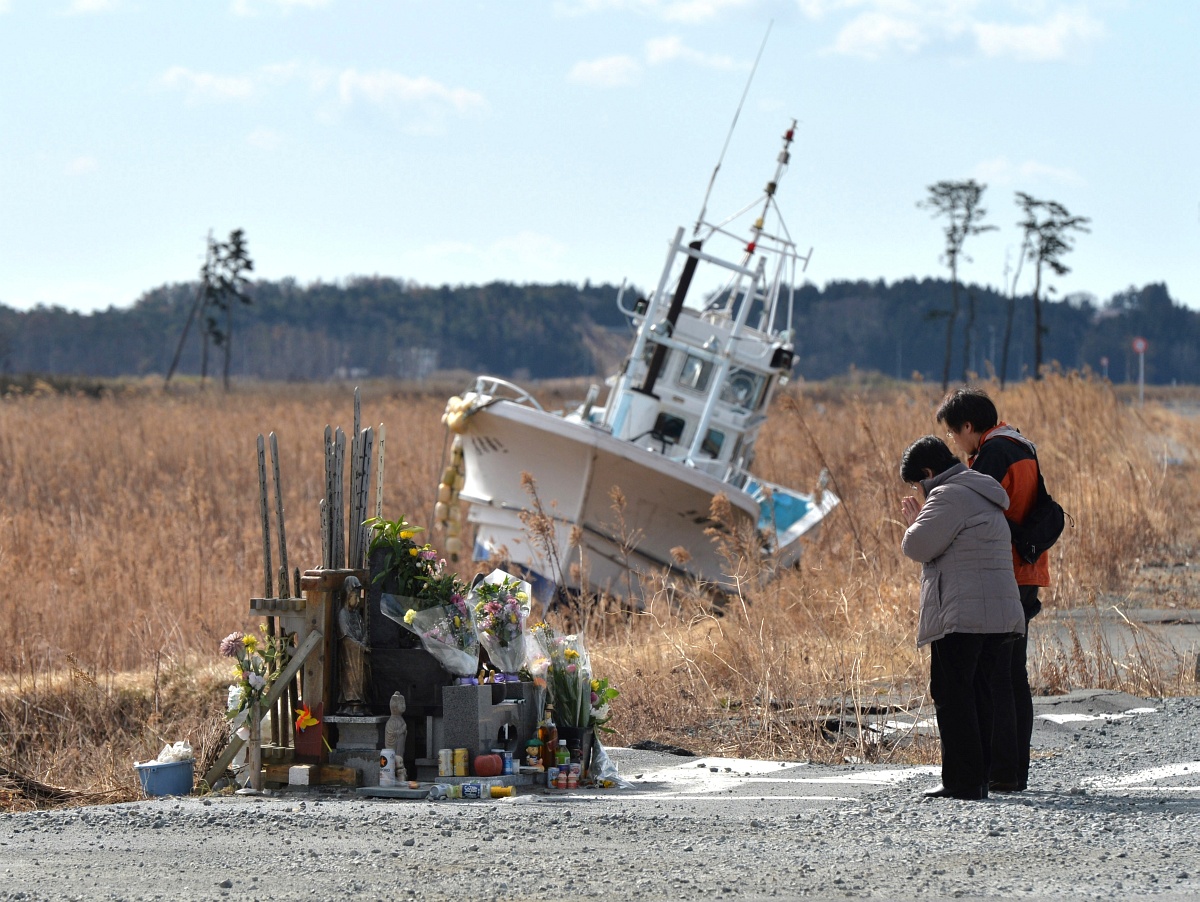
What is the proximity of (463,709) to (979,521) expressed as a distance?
2672 mm

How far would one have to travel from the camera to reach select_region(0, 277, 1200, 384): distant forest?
147 metres

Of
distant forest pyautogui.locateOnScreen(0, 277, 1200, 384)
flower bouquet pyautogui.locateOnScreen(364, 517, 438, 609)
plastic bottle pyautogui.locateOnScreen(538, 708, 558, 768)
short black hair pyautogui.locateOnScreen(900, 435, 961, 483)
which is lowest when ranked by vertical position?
plastic bottle pyautogui.locateOnScreen(538, 708, 558, 768)

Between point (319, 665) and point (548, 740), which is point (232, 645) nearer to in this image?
point (319, 665)

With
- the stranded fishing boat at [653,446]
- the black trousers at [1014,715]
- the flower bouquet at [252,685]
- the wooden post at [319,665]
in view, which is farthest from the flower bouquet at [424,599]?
the stranded fishing boat at [653,446]

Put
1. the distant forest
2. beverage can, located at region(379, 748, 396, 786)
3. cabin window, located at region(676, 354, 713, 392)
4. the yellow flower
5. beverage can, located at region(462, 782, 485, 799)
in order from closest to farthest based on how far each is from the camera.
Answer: beverage can, located at region(462, 782, 485, 799) → beverage can, located at region(379, 748, 396, 786) → the yellow flower → cabin window, located at region(676, 354, 713, 392) → the distant forest

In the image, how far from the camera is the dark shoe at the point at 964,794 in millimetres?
6512

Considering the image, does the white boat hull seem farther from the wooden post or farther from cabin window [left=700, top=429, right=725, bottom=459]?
the wooden post

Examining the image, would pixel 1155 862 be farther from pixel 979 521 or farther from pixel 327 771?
pixel 327 771

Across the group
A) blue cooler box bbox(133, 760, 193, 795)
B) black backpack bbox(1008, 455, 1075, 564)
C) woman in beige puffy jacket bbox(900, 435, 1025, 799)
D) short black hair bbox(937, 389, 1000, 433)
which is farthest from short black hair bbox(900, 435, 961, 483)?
blue cooler box bbox(133, 760, 193, 795)

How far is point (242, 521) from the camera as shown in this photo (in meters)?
19.4

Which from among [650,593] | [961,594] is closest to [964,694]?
[961,594]

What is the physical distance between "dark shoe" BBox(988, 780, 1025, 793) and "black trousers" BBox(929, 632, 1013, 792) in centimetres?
22

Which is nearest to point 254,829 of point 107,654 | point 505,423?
point 107,654

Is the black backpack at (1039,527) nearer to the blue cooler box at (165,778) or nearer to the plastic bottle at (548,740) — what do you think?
the plastic bottle at (548,740)
